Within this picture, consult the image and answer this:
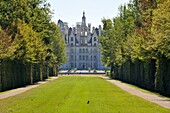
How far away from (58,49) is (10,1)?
54.9m

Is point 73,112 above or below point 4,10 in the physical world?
below

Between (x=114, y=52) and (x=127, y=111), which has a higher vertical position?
(x=114, y=52)

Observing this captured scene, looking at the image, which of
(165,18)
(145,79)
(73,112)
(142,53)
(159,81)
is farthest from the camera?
(145,79)

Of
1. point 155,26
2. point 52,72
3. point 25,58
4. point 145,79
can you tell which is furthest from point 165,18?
point 52,72

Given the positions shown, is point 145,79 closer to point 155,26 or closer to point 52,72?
point 155,26

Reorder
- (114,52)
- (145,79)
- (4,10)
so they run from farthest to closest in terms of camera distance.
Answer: (114,52)
(4,10)
(145,79)

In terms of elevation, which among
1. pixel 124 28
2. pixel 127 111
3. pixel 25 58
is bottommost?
pixel 127 111

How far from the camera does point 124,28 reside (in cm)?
7475

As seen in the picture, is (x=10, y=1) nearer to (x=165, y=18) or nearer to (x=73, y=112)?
(x=165, y=18)

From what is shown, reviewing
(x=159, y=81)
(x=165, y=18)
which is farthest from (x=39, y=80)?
(x=165, y=18)

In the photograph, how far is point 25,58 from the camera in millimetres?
53469

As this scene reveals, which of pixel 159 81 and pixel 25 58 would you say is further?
pixel 25 58

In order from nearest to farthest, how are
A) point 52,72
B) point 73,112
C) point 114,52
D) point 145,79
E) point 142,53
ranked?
point 73,112
point 142,53
point 145,79
point 114,52
point 52,72

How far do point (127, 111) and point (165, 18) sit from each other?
35.2 feet
